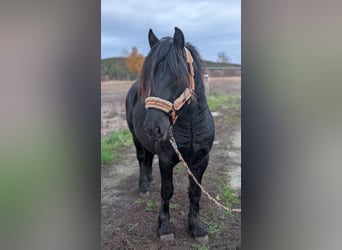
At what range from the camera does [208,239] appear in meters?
0.97

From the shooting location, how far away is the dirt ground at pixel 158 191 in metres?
0.95

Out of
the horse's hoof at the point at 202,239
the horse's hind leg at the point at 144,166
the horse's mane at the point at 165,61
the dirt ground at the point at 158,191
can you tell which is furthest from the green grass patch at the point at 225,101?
the horse's hoof at the point at 202,239

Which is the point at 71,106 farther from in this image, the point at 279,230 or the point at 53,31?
the point at 279,230

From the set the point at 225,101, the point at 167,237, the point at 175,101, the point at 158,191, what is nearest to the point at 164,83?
the point at 175,101

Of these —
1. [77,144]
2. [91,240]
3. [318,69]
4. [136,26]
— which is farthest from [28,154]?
[318,69]

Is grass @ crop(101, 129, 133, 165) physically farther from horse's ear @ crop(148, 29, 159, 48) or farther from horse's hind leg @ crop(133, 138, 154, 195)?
horse's ear @ crop(148, 29, 159, 48)

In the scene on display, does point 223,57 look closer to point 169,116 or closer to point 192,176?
point 169,116

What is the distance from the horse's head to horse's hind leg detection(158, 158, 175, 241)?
115 mm

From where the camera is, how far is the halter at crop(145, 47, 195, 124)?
85 centimetres

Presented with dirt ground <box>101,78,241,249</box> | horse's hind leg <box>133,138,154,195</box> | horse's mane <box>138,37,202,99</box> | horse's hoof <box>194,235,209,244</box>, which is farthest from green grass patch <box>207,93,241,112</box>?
horse's hoof <box>194,235,209,244</box>

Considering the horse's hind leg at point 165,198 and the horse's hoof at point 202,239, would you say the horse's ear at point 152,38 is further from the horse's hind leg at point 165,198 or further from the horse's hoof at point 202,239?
the horse's hoof at point 202,239

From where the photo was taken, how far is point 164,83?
2.82ft

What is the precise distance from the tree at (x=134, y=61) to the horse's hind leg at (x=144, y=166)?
0.66ft

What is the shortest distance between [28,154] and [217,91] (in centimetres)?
51
